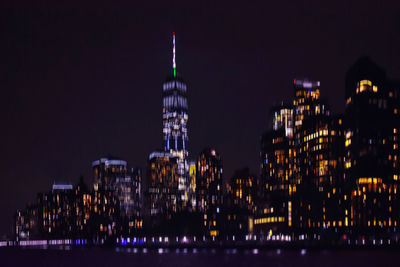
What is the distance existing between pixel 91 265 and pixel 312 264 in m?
46.7

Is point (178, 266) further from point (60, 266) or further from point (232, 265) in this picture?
point (60, 266)

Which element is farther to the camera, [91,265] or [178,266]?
[91,265]

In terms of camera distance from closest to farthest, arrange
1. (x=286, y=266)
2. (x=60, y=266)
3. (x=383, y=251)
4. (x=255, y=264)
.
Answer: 1. (x=286, y=266)
2. (x=255, y=264)
3. (x=60, y=266)
4. (x=383, y=251)

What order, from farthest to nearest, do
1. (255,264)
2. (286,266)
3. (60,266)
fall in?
1. (60,266)
2. (255,264)
3. (286,266)

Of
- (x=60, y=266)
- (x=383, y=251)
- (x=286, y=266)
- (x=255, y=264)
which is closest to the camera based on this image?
(x=286, y=266)

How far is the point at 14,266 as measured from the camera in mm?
149000

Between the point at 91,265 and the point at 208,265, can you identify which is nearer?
the point at 208,265

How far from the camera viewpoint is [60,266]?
155 meters

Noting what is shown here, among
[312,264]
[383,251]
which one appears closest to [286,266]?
[312,264]

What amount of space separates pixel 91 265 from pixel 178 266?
21.2 meters

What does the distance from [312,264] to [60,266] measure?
5548 cm

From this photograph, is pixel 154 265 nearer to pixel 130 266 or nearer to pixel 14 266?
pixel 130 266

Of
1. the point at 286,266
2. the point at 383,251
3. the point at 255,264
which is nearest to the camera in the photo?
the point at 286,266

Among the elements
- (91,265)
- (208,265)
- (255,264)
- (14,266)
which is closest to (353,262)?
(255,264)
